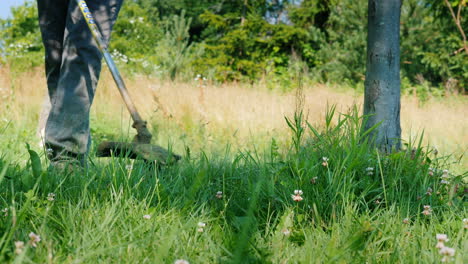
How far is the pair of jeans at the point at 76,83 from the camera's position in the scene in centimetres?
226

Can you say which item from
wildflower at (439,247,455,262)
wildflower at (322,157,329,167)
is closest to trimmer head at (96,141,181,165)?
wildflower at (322,157,329,167)

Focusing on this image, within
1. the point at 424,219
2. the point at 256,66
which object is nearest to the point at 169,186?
the point at 424,219

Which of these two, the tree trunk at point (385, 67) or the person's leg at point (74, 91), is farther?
the tree trunk at point (385, 67)

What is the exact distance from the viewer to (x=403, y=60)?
41.6ft

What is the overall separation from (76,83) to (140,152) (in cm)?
56

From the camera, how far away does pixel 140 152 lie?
2184 mm

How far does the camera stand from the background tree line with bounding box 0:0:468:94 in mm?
11484

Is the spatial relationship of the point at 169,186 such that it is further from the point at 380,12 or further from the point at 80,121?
the point at 380,12

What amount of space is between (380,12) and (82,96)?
1813 millimetres

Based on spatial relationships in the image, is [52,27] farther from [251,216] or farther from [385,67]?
[251,216]

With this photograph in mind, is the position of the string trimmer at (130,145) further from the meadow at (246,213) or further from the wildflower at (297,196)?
the wildflower at (297,196)

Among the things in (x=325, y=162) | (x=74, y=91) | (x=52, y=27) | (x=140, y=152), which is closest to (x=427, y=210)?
(x=325, y=162)

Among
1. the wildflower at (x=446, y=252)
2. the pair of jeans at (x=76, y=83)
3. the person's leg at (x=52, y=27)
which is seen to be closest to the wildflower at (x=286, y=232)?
the wildflower at (x=446, y=252)

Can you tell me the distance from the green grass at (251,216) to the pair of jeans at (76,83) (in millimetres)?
331
